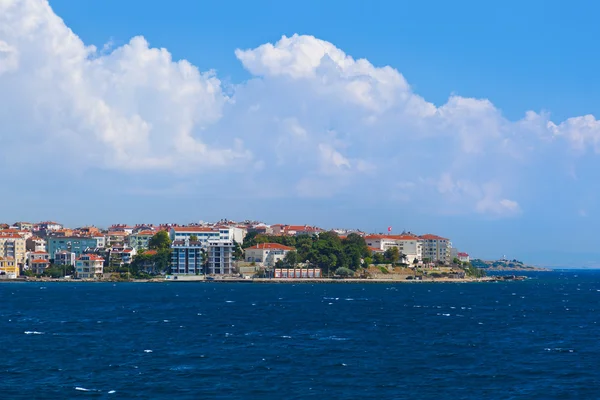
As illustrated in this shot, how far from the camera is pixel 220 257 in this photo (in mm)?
158625

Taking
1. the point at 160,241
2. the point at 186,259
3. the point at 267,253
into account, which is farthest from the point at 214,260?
the point at 160,241

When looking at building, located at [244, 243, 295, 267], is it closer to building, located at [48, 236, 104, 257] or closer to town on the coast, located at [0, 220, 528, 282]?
town on the coast, located at [0, 220, 528, 282]

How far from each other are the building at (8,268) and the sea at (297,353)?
273 feet

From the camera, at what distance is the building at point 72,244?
174875mm

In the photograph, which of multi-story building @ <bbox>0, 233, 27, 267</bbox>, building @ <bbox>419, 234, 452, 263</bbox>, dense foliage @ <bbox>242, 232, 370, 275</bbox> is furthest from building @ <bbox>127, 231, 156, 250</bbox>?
building @ <bbox>419, 234, 452, 263</bbox>

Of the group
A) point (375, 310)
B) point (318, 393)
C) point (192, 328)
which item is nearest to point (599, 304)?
point (375, 310)

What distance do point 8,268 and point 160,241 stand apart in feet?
99.0

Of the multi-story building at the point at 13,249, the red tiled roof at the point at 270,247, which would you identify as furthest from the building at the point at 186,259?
the multi-story building at the point at 13,249

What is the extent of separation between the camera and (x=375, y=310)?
7800 centimetres

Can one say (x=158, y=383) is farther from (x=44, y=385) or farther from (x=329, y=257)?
(x=329, y=257)

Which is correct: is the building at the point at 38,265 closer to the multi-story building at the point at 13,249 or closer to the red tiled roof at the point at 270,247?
the multi-story building at the point at 13,249

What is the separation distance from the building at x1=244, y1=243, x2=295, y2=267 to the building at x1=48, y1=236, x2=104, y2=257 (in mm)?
37370

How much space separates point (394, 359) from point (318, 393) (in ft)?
33.8

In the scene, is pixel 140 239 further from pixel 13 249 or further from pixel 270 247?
pixel 270 247
